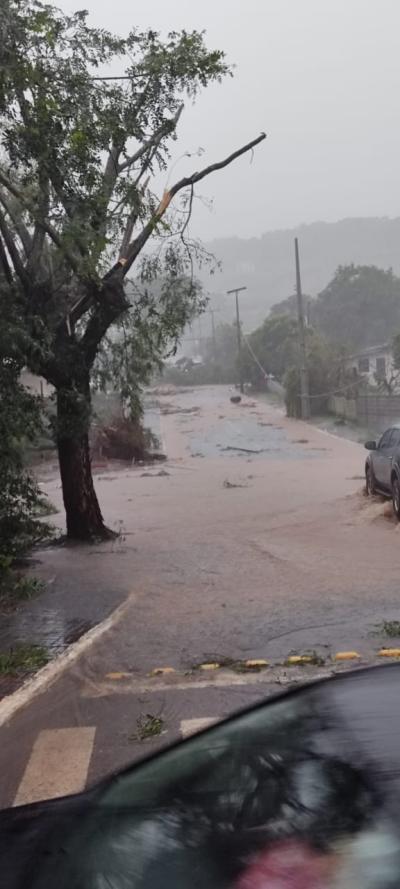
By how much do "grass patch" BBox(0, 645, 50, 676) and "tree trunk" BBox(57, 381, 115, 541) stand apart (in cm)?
553

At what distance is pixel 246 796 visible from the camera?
7.49 ft

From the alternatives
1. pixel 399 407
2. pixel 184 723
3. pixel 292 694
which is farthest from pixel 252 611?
pixel 399 407

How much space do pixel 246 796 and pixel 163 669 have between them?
4.91m

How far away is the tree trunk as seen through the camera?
12891 mm

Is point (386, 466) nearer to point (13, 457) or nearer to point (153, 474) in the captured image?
point (13, 457)

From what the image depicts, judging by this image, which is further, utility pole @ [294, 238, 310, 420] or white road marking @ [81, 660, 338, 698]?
utility pole @ [294, 238, 310, 420]

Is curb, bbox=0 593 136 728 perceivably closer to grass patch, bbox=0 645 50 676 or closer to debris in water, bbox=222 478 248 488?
grass patch, bbox=0 645 50 676

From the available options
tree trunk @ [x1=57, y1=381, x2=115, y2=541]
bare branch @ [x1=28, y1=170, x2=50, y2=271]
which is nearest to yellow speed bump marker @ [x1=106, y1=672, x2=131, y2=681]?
bare branch @ [x1=28, y1=170, x2=50, y2=271]

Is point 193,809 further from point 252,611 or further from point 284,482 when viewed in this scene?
point 284,482

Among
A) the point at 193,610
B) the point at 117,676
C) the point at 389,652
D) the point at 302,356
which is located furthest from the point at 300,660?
the point at 302,356

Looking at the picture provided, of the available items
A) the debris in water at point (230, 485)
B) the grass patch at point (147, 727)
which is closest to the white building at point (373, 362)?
the debris in water at point (230, 485)

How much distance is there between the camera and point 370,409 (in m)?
45.4

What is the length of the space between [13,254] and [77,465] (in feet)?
11.8

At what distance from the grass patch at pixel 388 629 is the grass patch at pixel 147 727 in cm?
279
